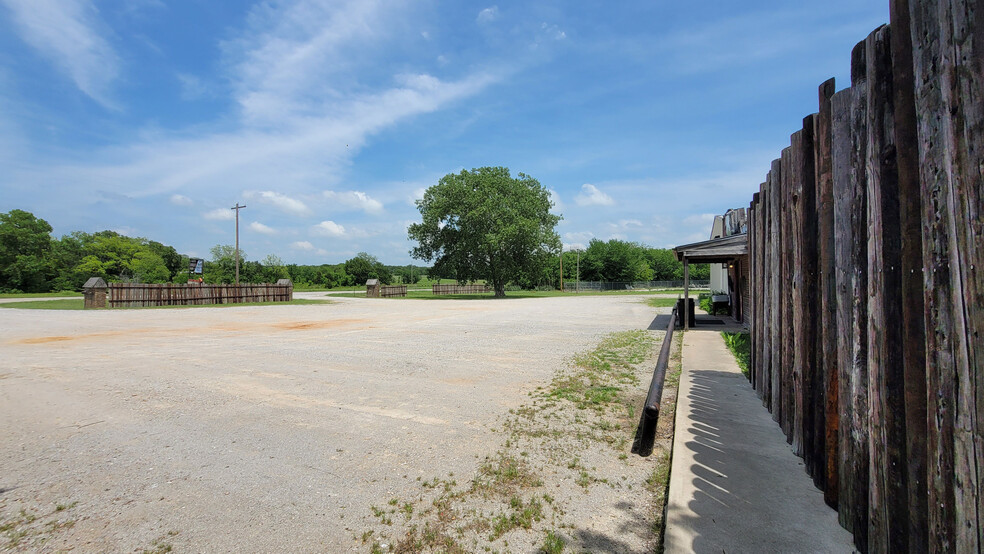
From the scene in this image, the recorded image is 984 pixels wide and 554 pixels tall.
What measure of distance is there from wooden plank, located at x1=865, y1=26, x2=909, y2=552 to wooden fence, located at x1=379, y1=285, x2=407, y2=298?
44.8 metres

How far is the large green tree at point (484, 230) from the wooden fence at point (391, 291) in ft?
13.2

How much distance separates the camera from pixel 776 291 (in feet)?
13.1

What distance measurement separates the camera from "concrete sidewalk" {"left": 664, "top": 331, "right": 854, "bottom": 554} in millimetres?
2314

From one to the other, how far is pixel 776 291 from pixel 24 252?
304ft

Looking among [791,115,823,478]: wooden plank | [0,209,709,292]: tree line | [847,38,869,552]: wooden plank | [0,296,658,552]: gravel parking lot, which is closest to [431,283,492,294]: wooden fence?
[0,209,709,292]: tree line

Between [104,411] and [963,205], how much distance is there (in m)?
7.14

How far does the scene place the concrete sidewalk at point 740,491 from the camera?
7.59 ft

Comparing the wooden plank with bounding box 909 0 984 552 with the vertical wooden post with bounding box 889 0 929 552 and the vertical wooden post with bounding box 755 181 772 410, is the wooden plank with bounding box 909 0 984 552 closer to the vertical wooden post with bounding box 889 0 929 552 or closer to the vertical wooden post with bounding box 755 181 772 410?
the vertical wooden post with bounding box 889 0 929 552

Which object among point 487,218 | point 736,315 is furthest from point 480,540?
point 487,218

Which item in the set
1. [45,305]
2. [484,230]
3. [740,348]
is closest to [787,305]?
[740,348]

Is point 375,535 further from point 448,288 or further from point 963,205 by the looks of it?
point 448,288

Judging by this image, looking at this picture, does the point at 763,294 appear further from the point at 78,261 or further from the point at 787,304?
the point at 78,261

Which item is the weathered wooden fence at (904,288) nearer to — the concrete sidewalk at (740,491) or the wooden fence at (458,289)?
the concrete sidewalk at (740,491)

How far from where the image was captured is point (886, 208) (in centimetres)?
193
